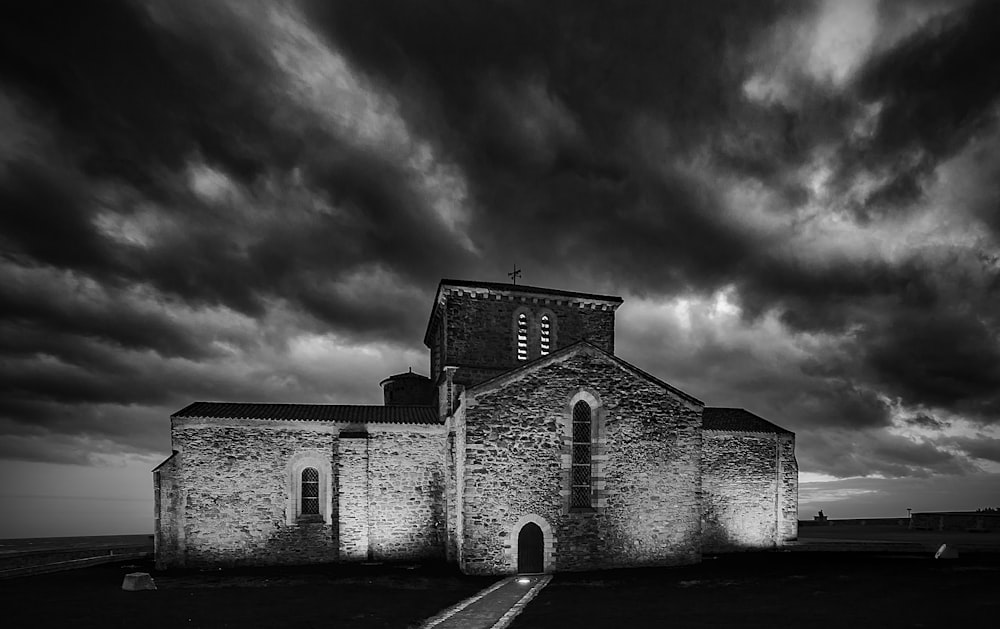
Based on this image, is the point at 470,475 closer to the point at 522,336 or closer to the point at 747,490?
the point at 522,336

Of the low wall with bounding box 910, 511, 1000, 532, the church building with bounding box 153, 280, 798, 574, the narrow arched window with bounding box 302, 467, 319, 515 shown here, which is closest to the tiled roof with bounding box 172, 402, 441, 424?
the church building with bounding box 153, 280, 798, 574

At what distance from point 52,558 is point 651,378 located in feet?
95.7

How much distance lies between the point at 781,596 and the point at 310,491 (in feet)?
57.9

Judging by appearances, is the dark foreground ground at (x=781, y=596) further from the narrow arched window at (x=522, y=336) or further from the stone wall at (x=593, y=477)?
the narrow arched window at (x=522, y=336)

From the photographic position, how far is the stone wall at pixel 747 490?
1154 inches

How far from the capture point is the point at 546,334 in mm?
30469

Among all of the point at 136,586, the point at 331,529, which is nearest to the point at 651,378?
the point at 331,529

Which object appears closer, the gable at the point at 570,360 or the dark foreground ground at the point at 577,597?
the dark foreground ground at the point at 577,597

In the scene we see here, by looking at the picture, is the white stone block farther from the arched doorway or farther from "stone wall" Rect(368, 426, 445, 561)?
the arched doorway

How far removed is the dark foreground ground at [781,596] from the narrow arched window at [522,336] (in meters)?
10.8

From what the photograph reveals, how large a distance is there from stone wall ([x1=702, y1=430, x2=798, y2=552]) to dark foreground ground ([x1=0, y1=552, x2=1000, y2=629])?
207 inches

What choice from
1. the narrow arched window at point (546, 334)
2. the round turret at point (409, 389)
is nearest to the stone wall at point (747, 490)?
the narrow arched window at point (546, 334)

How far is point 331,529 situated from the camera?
2558 centimetres

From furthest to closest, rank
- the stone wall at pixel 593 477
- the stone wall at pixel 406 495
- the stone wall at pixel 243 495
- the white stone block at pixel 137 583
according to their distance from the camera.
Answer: the stone wall at pixel 406 495 < the stone wall at pixel 243 495 < the stone wall at pixel 593 477 < the white stone block at pixel 137 583
